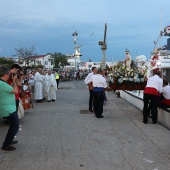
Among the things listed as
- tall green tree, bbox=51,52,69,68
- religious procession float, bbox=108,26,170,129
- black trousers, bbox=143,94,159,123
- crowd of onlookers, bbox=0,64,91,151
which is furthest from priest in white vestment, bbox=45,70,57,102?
tall green tree, bbox=51,52,69,68

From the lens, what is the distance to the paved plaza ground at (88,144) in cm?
563

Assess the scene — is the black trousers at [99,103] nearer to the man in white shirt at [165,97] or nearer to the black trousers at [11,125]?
the man in white shirt at [165,97]

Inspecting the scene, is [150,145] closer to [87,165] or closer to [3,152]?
[87,165]

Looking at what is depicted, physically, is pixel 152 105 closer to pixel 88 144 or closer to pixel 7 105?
pixel 88 144

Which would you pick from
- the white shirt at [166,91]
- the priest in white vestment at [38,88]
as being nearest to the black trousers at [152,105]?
the white shirt at [166,91]

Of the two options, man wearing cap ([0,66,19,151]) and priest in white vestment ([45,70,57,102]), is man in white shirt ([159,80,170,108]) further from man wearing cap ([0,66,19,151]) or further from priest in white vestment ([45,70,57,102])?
priest in white vestment ([45,70,57,102])

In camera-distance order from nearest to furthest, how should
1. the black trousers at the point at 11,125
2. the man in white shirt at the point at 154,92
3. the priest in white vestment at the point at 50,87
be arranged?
1. the black trousers at the point at 11,125
2. the man in white shirt at the point at 154,92
3. the priest in white vestment at the point at 50,87

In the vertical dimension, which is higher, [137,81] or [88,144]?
[137,81]

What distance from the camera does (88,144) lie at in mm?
7055

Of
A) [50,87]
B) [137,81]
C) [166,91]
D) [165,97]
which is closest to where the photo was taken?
[166,91]

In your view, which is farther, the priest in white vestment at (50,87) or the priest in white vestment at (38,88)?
the priest in white vestment at (50,87)

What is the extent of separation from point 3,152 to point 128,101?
10122 mm

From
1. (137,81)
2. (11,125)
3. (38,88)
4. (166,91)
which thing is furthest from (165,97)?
(38,88)

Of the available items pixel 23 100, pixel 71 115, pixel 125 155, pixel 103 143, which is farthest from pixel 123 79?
pixel 125 155
